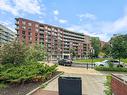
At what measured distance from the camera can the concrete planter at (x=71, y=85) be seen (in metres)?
8.53

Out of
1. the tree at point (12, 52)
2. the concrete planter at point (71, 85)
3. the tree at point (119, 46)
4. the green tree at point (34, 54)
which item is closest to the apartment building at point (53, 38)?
the green tree at point (34, 54)

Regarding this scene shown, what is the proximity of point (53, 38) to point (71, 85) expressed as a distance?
10925 cm

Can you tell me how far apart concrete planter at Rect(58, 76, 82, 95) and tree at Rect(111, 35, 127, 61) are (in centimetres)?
1936

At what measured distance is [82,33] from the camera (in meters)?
150

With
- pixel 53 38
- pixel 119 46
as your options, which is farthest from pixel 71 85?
pixel 53 38

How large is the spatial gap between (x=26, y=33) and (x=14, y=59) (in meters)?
83.0

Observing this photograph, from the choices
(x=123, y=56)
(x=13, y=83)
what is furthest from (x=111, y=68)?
(x=13, y=83)

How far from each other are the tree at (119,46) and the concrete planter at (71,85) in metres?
19.4

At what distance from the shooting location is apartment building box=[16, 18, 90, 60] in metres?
98.7

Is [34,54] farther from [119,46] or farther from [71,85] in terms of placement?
[71,85]

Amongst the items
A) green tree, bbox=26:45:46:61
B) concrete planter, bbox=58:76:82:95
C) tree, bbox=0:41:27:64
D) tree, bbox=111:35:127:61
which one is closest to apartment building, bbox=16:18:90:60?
green tree, bbox=26:45:46:61

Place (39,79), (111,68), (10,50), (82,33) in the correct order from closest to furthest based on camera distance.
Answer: (39,79)
(10,50)
(111,68)
(82,33)

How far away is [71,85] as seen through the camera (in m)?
8.61

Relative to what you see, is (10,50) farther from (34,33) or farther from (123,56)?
(34,33)
